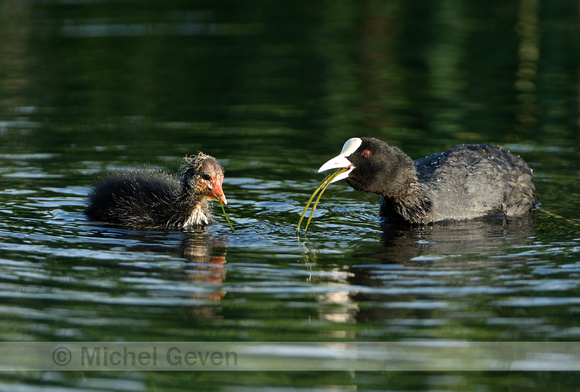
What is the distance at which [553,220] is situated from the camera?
348 inches

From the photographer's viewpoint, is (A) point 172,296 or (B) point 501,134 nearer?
(A) point 172,296

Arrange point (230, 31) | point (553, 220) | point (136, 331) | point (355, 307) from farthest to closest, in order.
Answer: point (230, 31) → point (553, 220) → point (355, 307) → point (136, 331)

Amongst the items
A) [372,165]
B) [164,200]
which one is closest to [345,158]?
[372,165]

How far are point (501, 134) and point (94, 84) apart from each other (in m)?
7.35

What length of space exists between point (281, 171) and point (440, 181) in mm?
2237

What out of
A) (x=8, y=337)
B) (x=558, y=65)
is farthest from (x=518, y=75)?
(x=8, y=337)

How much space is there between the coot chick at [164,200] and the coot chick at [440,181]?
1.17 metres

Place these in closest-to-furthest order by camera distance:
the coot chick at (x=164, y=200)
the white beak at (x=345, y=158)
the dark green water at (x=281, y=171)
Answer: the dark green water at (x=281, y=171) < the white beak at (x=345, y=158) < the coot chick at (x=164, y=200)

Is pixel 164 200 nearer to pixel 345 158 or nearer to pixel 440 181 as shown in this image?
pixel 345 158

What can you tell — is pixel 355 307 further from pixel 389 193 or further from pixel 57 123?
pixel 57 123

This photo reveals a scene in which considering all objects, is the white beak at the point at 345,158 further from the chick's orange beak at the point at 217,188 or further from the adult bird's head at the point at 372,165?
the chick's orange beak at the point at 217,188

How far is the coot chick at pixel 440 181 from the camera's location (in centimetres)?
868

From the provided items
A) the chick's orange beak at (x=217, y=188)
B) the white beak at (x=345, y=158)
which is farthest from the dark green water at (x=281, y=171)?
the white beak at (x=345, y=158)

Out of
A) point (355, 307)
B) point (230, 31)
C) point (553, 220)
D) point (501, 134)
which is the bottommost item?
point (355, 307)
